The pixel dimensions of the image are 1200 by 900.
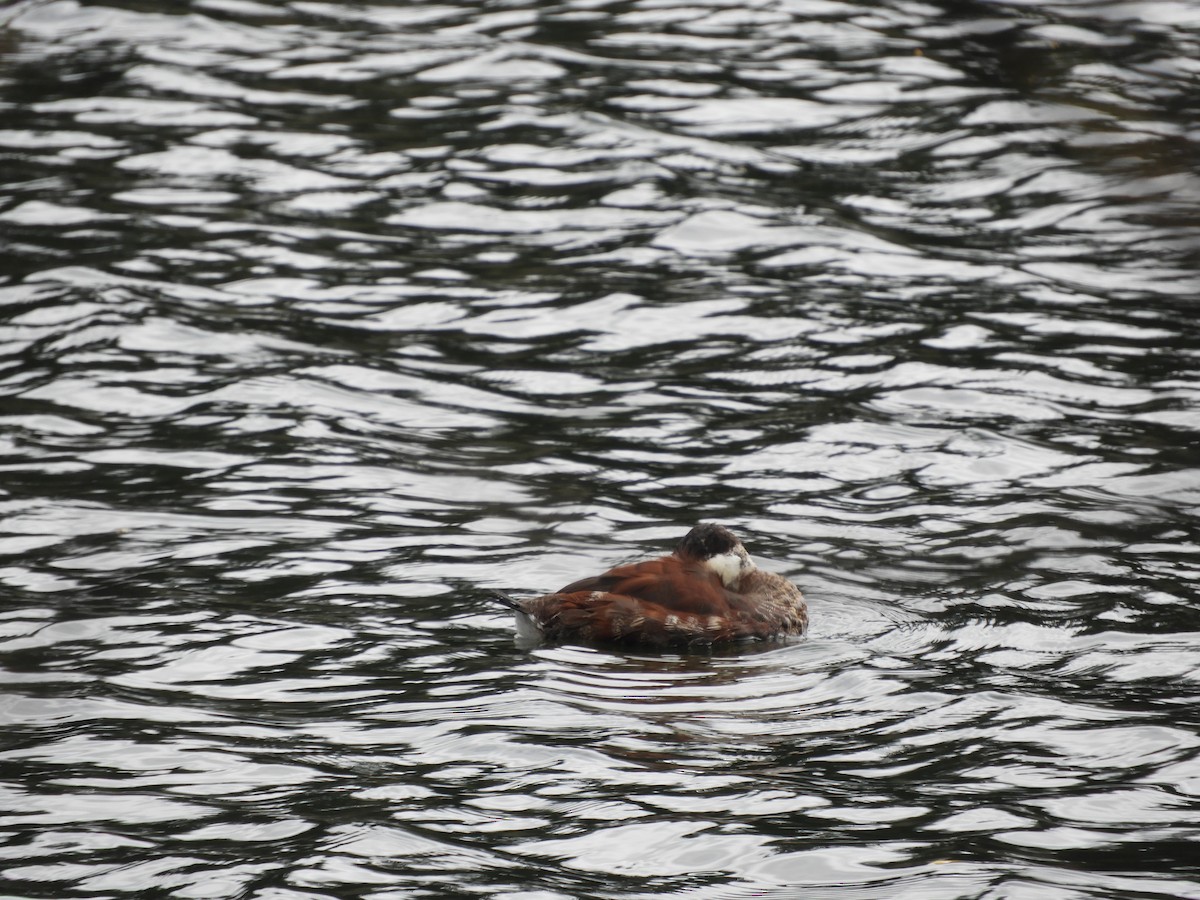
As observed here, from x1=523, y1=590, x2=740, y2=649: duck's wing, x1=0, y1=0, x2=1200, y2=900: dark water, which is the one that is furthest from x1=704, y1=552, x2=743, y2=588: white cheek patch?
x1=0, y1=0, x2=1200, y2=900: dark water

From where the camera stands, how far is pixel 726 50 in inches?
734

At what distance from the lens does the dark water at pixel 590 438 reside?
233 inches

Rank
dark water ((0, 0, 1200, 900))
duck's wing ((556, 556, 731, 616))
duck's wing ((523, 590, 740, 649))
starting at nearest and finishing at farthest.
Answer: dark water ((0, 0, 1200, 900)), duck's wing ((523, 590, 740, 649)), duck's wing ((556, 556, 731, 616))

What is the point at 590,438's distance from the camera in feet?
35.4

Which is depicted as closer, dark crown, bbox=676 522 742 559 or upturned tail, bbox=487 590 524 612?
upturned tail, bbox=487 590 524 612

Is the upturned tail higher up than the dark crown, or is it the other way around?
the dark crown

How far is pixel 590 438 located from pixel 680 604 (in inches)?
121

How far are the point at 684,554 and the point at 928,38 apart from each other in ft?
40.1

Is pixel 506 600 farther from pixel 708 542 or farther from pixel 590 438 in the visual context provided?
pixel 590 438

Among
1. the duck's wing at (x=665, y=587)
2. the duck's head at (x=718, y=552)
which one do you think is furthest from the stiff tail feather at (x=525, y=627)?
the duck's head at (x=718, y=552)

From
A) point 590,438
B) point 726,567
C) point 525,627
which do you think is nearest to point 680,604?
point 726,567

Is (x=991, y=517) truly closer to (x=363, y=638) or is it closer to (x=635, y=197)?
(x=363, y=638)

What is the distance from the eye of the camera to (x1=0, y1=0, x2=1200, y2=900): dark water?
19.4ft

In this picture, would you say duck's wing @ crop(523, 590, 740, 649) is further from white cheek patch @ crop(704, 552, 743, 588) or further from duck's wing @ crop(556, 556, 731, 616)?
white cheek patch @ crop(704, 552, 743, 588)
